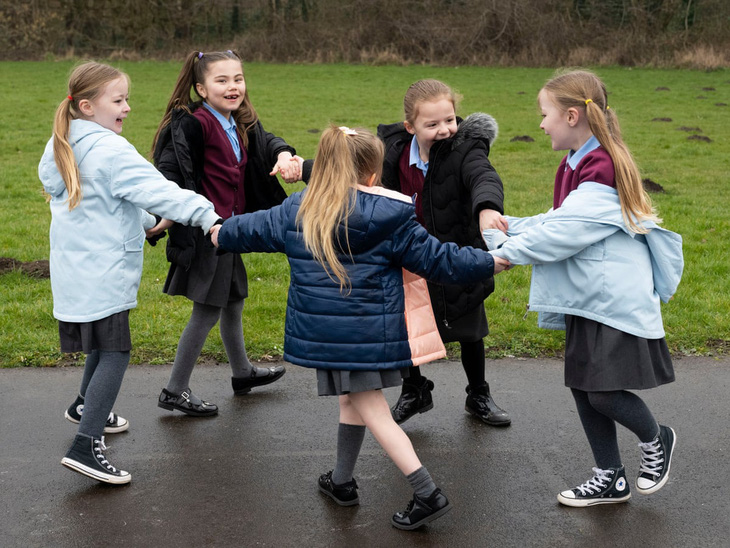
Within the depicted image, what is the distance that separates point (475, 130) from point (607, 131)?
0.87 metres

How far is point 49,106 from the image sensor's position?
19.9 meters

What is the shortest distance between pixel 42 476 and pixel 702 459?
123 inches

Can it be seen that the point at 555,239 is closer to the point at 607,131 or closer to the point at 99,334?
the point at 607,131

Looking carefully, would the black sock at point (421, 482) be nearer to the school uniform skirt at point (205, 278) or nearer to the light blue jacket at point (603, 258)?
the light blue jacket at point (603, 258)

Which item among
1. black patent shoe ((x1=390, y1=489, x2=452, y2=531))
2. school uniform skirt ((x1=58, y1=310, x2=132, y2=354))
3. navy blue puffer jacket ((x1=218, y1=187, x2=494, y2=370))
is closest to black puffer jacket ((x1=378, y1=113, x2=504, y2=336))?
navy blue puffer jacket ((x1=218, y1=187, x2=494, y2=370))

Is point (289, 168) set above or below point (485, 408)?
above

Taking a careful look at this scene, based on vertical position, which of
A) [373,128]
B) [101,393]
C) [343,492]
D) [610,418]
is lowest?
[373,128]

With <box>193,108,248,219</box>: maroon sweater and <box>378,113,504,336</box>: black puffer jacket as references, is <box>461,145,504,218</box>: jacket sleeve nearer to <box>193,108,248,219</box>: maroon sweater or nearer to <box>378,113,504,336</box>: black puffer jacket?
<box>378,113,504,336</box>: black puffer jacket

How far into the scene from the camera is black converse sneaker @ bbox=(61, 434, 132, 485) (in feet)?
12.7

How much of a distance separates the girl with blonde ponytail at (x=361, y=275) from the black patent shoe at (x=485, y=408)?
3.62 feet

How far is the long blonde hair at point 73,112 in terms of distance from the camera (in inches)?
153

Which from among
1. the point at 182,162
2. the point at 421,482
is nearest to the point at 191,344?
the point at 182,162

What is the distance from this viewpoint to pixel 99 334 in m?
4.00

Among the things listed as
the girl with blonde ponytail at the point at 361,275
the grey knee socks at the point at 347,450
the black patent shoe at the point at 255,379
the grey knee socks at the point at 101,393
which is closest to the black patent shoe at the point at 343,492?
the grey knee socks at the point at 347,450
